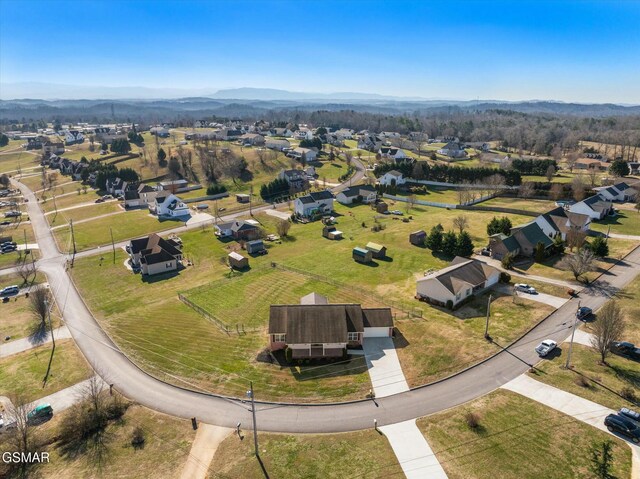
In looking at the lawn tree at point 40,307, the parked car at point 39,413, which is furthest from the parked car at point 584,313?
the lawn tree at point 40,307

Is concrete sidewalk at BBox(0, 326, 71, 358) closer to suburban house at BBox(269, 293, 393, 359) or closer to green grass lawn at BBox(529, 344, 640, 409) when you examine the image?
suburban house at BBox(269, 293, 393, 359)

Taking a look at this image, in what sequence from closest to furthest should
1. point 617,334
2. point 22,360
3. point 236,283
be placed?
point 617,334 < point 22,360 < point 236,283

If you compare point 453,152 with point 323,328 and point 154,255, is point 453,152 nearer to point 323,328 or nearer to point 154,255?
point 154,255

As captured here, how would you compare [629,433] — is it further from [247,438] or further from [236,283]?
[236,283]

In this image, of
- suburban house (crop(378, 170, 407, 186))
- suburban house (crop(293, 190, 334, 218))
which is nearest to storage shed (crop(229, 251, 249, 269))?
suburban house (crop(293, 190, 334, 218))

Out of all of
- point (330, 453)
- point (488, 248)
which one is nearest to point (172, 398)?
point (330, 453)

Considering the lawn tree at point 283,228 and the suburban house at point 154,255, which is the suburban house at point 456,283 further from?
the suburban house at point 154,255

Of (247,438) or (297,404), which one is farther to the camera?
(297,404)
